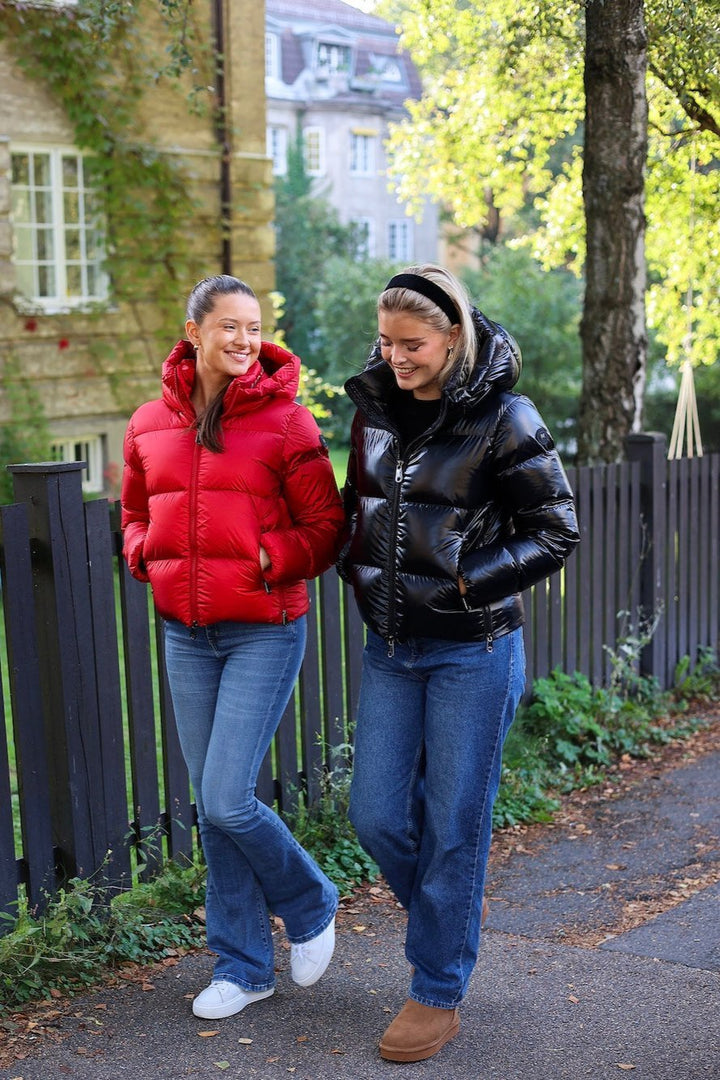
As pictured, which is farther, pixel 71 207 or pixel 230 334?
pixel 71 207

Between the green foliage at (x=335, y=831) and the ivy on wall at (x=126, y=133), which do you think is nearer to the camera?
the green foliage at (x=335, y=831)

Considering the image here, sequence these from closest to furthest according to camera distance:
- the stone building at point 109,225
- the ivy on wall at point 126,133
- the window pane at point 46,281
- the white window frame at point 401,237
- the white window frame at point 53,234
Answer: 1. the ivy on wall at point 126,133
2. the stone building at point 109,225
3. the white window frame at point 53,234
4. the window pane at point 46,281
5. the white window frame at point 401,237

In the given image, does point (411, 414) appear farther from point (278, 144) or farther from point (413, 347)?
point (278, 144)

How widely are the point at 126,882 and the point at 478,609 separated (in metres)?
1.80

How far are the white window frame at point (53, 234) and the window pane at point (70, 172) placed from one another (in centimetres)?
2

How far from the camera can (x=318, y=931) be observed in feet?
12.2

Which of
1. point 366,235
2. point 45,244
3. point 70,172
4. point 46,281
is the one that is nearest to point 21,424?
point 46,281

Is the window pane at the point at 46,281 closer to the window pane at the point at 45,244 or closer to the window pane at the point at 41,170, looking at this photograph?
the window pane at the point at 45,244

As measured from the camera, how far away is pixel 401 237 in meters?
A: 47.2

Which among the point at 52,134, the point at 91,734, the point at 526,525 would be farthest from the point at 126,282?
the point at 526,525

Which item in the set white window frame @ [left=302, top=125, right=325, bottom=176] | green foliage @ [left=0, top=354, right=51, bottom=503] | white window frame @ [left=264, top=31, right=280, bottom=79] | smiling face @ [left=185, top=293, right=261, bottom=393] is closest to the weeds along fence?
smiling face @ [left=185, top=293, right=261, bottom=393]

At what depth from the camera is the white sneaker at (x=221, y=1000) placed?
360 cm

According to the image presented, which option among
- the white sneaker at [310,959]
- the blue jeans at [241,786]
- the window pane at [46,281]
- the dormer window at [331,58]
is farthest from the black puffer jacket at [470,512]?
the dormer window at [331,58]

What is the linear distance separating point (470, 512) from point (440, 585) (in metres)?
0.21
